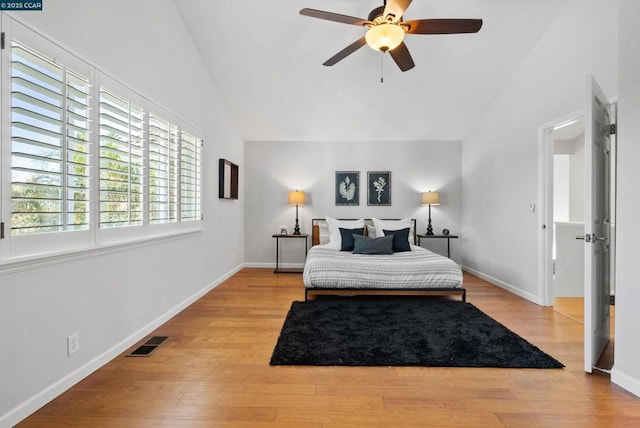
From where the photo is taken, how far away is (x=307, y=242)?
609 centimetres

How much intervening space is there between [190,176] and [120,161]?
126 centimetres

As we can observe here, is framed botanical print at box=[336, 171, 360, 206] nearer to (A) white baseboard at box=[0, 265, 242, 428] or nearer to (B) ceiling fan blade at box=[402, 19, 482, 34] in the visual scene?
(B) ceiling fan blade at box=[402, 19, 482, 34]

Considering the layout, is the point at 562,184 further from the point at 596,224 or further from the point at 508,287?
the point at 596,224

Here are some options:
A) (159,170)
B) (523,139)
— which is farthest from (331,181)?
(159,170)

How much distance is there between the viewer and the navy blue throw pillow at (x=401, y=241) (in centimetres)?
500

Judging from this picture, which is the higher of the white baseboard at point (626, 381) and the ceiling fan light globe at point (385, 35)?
the ceiling fan light globe at point (385, 35)

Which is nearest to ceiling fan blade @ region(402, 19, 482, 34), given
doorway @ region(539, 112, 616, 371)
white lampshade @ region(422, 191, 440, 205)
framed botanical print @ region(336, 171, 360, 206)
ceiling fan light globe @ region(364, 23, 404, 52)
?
ceiling fan light globe @ region(364, 23, 404, 52)

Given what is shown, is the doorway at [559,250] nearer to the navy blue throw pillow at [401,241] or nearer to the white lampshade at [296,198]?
the navy blue throw pillow at [401,241]

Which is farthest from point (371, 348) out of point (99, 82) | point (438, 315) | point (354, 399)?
point (99, 82)

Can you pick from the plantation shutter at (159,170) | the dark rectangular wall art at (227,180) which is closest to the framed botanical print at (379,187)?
the dark rectangular wall art at (227,180)

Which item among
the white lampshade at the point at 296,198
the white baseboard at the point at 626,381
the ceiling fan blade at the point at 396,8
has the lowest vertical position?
the white baseboard at the point at 626,381

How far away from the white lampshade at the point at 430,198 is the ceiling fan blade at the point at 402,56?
2869mm

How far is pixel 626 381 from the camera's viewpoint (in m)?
2.08

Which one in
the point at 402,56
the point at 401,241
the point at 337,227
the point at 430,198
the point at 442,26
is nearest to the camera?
the point at 442,26
